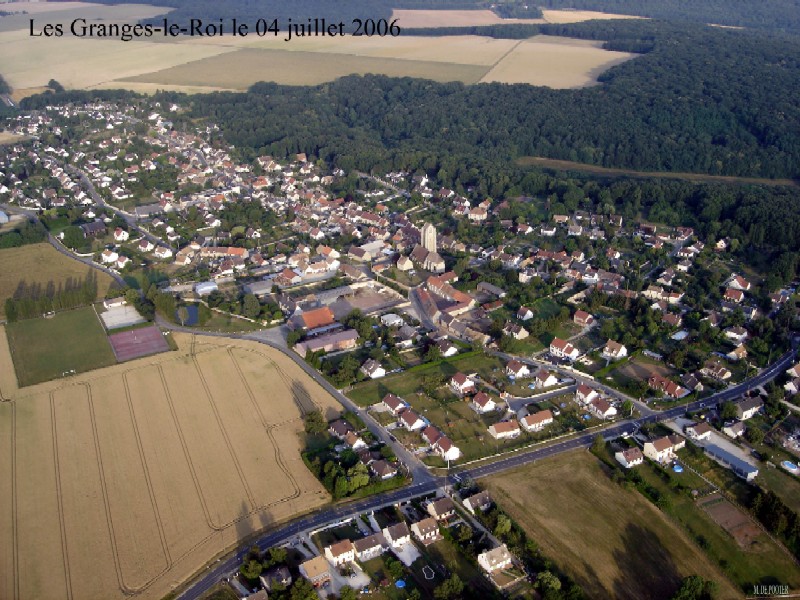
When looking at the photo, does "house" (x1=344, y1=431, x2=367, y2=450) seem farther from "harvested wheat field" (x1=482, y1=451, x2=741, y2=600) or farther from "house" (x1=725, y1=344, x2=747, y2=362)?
"house" (x1=725, y1=344, x2=747, y2=362)

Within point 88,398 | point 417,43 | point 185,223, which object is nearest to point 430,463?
point 88,398

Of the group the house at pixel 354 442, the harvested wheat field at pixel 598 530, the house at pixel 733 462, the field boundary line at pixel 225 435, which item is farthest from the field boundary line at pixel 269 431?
the house at pixel 733 462

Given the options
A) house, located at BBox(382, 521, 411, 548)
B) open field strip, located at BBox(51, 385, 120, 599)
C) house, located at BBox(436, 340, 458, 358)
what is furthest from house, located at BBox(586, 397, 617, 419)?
open field strip, located at BBox(51, 385, 120, 599)

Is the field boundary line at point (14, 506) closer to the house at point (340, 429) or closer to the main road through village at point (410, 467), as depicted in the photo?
the main road through village at point (410, 467)

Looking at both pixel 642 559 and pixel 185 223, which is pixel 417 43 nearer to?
pixel 185 223

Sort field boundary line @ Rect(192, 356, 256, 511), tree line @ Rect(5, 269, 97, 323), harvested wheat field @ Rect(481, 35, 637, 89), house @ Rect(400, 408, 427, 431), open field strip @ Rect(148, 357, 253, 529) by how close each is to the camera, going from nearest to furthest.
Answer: open field strip @ Rect(148, 357, 253, 529) < field boundary line @ Rect(192, 356, 256, 511) < house @ Rect(400, 408, 427, 431) < tree line @ Rect(5, 269, 97, 323) < harvested wheat field @ Rect(481, 35, 637, 89)

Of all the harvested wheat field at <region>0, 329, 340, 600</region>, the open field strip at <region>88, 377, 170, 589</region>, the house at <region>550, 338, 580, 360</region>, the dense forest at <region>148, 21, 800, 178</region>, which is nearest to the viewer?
the harvested wheat field at <region>0, 329, 340, 600</region>
